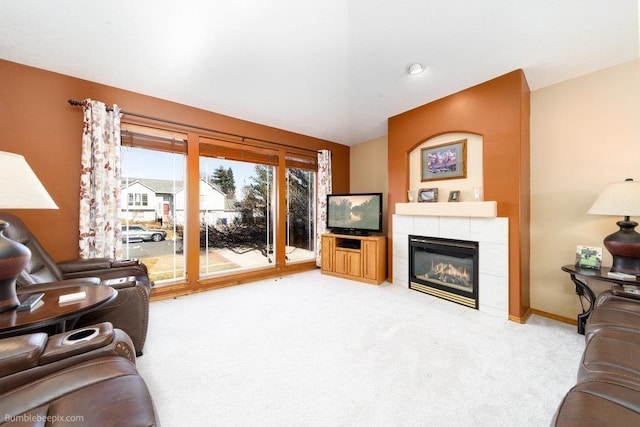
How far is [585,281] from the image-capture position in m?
2.40

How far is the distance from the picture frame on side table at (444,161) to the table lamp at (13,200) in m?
3.62

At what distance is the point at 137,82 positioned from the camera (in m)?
2.75

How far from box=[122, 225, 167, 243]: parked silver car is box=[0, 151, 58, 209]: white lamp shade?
6.59ft

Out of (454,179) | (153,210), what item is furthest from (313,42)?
(153,210)

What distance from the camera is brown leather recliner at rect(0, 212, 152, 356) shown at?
1.80 m

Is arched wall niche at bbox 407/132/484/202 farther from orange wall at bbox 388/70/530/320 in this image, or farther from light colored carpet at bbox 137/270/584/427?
light colored carpet at bbox 137/270/584/427

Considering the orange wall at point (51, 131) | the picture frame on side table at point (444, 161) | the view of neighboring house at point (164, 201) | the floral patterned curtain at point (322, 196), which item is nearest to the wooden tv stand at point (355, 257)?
the floral patterned curtain at point (322, 196)

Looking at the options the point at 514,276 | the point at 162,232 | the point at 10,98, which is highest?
the point at 10,98

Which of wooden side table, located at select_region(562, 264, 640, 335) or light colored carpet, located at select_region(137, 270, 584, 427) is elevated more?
wooden side table, located at select_region(562, 264, 640, 335)

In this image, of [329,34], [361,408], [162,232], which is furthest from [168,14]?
[361,408]

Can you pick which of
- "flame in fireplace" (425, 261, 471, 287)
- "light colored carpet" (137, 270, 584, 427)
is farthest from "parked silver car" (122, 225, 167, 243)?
"flame in fireplace" (425, 261, 471, 287)

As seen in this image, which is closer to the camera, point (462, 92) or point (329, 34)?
Answer: point (329, 34)

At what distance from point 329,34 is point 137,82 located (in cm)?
223

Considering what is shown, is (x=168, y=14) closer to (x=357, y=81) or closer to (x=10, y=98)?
(x=357, y=81)
